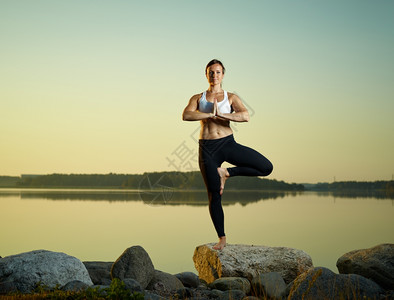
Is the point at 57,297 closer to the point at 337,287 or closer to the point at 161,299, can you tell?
the point at 161,299

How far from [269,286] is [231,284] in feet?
2.40

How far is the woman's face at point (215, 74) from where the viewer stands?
8.04 m

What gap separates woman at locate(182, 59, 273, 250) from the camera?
7.99m

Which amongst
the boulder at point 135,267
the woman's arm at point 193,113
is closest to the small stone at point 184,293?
the boulder at point 135,267

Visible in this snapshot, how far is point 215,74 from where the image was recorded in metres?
8.06

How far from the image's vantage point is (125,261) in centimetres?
761

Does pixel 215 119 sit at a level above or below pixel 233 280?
above

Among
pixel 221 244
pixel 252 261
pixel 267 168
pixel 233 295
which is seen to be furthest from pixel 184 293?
pixel 267 168

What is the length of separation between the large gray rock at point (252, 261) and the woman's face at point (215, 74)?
3.33 m

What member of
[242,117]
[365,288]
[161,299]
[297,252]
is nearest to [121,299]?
[161,299]

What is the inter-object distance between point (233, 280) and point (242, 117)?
2939mm

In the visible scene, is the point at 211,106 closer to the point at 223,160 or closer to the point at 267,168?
the point at 223,160

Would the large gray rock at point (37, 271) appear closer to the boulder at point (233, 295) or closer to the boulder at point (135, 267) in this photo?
the boulder at point (135, 267)

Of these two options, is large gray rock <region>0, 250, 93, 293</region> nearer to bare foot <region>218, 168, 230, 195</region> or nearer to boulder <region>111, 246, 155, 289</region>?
boulder <region>111, 246, 155, 289</region>
